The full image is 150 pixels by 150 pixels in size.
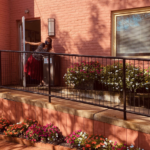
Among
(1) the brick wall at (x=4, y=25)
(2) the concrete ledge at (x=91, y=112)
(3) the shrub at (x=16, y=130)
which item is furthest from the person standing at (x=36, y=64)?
(1) the brick wall at (x=4, y=25)

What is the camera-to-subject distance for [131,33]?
617cm

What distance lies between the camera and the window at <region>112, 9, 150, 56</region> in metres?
5.96

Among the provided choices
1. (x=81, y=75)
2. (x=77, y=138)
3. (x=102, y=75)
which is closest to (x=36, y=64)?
(x=81, y=75)

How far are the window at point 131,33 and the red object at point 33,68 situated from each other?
83.8 inches

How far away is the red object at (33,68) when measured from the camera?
626cm

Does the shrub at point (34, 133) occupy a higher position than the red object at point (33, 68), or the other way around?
the red object at point (33, 68)

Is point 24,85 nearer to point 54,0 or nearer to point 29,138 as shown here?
point 29,138

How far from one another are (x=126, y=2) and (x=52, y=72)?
2.79 meters

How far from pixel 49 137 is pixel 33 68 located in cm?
285

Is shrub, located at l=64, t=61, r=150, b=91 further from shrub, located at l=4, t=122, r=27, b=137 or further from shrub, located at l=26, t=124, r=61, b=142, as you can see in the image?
shrub, located at l=4, t=122, r=27, b=137

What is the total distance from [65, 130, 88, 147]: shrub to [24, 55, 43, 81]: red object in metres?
2.39

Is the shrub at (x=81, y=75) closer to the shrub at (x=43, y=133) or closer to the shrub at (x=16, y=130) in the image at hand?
the shrub at (x=43, y=133)

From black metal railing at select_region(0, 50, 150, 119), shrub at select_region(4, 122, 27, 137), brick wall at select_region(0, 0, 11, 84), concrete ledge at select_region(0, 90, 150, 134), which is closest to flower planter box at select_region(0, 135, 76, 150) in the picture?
shrub at select_region(4, 122, 27, 137)

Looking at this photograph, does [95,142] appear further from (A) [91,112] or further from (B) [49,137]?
(B) [49,137]
